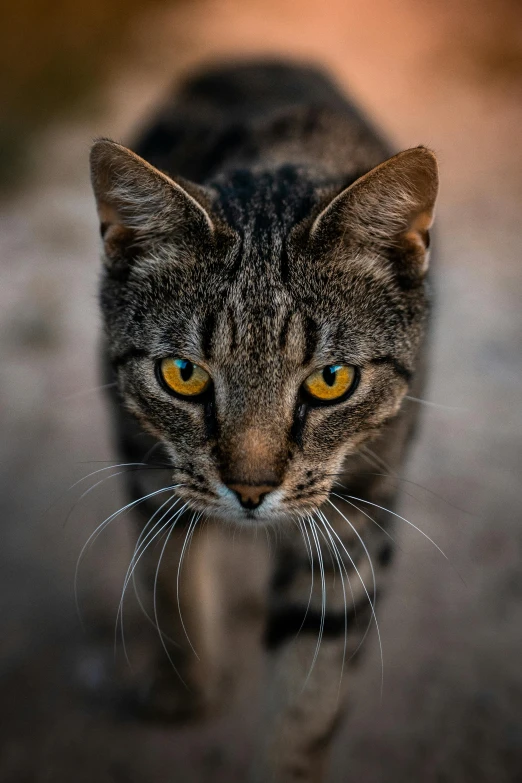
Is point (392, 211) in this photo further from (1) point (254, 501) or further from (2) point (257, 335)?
(1) point (254, 501)

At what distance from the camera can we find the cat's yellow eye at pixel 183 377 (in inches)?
72.5

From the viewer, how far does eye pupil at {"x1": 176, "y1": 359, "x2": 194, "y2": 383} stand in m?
1.86

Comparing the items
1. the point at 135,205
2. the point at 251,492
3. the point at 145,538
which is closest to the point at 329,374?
the point at 251,492

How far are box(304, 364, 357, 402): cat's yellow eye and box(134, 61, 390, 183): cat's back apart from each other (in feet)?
2.83

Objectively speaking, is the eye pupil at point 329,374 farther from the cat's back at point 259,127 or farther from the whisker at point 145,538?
the cat's back at point 259,127

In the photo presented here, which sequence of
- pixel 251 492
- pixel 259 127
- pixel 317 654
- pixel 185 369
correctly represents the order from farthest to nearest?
pixel 259 127 → pixel 317 654 → pixel 185 369 → pixel 251 492

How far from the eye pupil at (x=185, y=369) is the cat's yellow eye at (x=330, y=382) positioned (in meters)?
0.29

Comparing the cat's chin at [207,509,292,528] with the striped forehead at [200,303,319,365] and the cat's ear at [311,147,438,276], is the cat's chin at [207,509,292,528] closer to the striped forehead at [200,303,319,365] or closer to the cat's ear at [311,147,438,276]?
the striped forehead at [200,303,319,365]

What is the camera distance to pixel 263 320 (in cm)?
179

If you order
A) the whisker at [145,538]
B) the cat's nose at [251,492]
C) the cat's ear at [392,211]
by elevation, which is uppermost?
the cat's ear at [392,211]

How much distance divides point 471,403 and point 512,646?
1403mm

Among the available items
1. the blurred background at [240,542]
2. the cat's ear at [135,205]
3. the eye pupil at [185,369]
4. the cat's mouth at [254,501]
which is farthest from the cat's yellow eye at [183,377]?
the blurred background at [240,542]

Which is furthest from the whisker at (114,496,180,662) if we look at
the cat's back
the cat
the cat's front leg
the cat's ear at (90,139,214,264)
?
the cat's back

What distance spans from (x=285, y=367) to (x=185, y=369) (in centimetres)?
27
